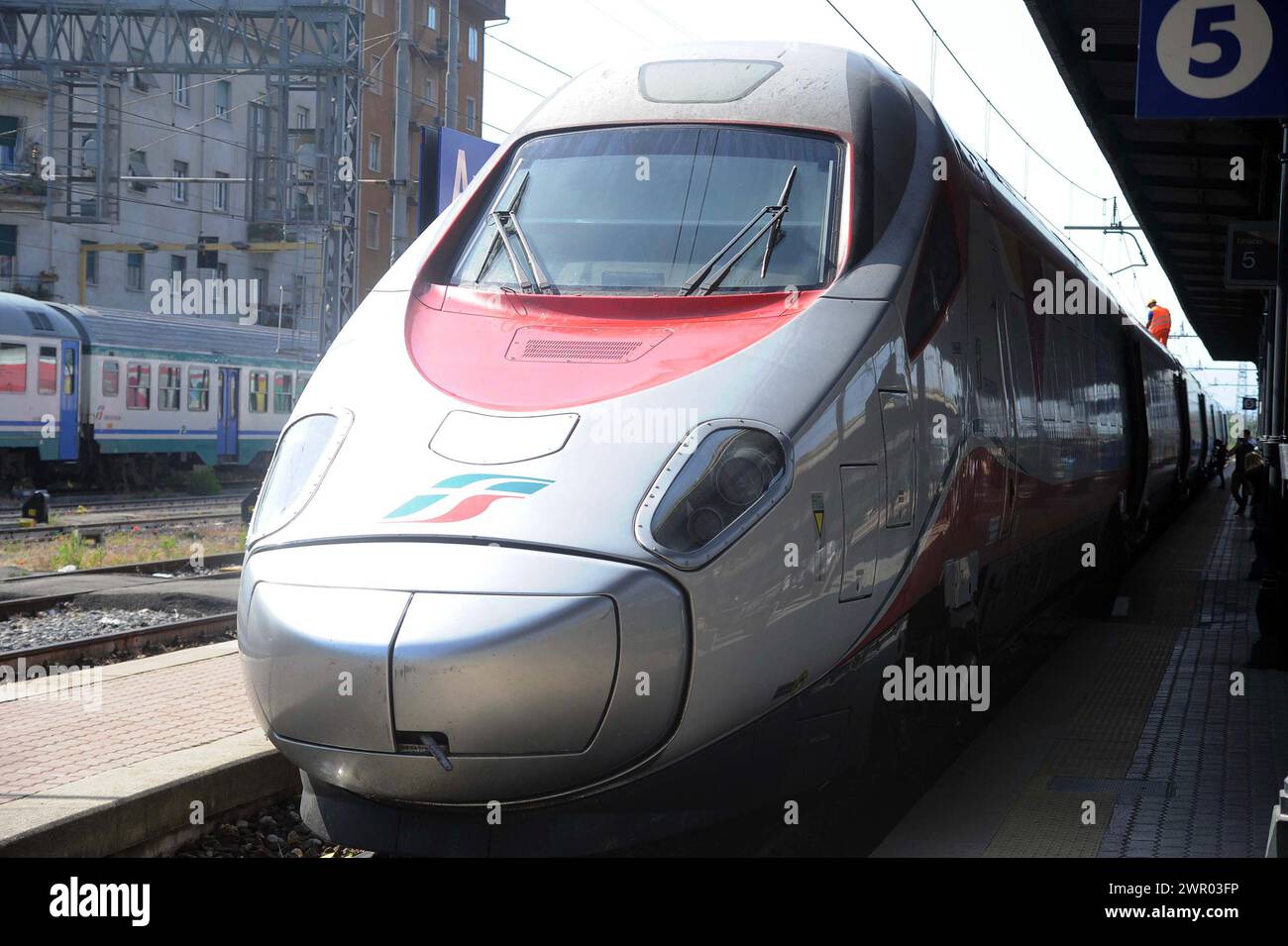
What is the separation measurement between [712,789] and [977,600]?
2.40 m

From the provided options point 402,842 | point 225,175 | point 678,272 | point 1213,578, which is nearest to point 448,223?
point 678,272

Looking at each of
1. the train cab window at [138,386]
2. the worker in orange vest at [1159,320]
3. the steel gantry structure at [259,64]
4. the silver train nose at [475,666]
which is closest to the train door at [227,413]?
the train cab window at [138,386]

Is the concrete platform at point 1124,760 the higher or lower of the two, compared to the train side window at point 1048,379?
lower

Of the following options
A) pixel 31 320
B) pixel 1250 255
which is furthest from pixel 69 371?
pixel 1250 255

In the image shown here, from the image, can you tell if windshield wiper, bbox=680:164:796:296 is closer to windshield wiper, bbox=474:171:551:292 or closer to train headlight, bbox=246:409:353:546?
windshield wiper, bbox=474:171:551:292

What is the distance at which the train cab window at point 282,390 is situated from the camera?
34219 mm

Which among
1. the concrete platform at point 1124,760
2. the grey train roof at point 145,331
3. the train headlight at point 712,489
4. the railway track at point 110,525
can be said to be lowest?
the railway track at point 110,525

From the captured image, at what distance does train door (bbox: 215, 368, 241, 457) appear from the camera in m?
32.1

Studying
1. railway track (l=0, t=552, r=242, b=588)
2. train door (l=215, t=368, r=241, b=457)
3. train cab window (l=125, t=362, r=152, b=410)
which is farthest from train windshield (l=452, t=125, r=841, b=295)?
train door (l=215, t=368, r=241, b=457)

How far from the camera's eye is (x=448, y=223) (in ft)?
18.2

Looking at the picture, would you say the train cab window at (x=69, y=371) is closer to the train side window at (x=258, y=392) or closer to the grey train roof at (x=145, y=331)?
the grey train roof at (x=145, y=331)

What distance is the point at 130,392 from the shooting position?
96.3ft

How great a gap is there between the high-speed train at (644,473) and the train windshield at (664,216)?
1 cm
